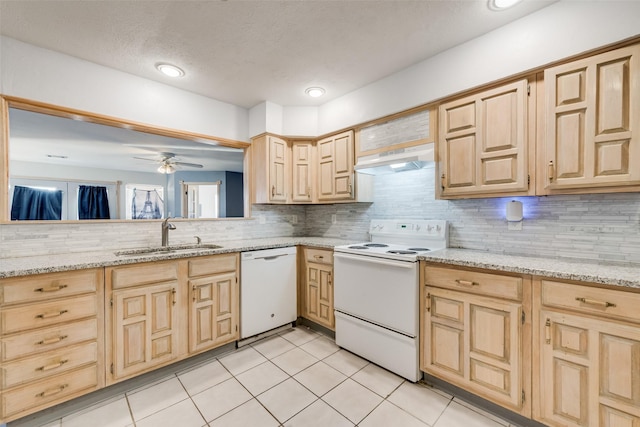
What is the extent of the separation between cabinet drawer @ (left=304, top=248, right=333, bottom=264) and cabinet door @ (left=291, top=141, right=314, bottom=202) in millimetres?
657

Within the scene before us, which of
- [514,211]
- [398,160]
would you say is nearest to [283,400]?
[398,160]

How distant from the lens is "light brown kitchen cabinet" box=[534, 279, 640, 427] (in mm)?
1215

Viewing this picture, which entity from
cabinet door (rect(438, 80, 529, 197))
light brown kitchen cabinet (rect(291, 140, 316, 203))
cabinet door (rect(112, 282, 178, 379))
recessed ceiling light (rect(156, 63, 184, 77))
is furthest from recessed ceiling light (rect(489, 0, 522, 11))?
cabinet door (rect(112, 282, 178, 379))

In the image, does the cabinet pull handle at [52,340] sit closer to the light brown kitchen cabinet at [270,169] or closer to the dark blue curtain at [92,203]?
the dark blue curtain at [92,203]

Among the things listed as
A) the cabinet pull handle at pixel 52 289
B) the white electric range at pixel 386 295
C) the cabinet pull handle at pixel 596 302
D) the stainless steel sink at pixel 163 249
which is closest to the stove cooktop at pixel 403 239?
the white electric range at pixel 386 295

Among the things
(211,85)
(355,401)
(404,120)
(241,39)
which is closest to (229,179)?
(211,85)

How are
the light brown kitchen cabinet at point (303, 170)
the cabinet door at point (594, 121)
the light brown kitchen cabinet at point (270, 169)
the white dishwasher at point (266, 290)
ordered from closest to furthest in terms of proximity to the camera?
the cabinet door at point (594, 121), the white dishwasher at point (266, 290), the light brown kitchen cabinet at point (270, 169), the light brown kitchen cabinet at point (303, 170)

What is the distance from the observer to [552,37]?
1.58 m

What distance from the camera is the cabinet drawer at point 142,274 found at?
1.77 m

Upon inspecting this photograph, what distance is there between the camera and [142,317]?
1.88 meters

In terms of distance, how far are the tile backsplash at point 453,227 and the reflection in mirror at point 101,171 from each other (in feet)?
0.53

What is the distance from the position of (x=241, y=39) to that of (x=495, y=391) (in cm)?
286

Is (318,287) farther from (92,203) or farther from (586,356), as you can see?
(92,203)

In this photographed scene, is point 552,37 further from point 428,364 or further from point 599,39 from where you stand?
point 428,364
